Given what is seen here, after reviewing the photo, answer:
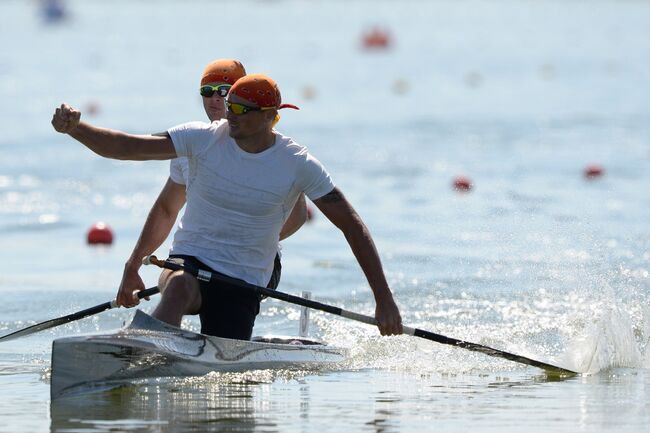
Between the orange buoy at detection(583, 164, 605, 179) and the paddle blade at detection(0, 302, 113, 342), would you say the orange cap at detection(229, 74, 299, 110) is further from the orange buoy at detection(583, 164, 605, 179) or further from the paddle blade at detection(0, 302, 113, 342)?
the orange buoy at detection(583, 164, 605, 179)

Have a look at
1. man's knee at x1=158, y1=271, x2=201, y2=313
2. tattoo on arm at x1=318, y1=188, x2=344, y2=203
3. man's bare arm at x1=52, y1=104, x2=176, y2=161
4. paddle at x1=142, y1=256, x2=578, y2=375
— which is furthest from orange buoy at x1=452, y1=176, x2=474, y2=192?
man's bare arm at x1=52, y1=104, x2=176, y2=161

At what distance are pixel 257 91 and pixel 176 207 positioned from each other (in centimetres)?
108

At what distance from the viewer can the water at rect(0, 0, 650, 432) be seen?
7.20 metres

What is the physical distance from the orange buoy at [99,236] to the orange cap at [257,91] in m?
6.79

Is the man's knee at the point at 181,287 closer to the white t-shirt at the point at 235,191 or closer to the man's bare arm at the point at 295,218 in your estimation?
the white t-shirt at the point at 235,191

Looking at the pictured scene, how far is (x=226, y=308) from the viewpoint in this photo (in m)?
7.45

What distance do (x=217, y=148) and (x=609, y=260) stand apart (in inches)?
242

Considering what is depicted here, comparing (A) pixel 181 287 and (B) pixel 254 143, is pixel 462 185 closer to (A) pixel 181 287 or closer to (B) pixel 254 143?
(B) pixel 254 143

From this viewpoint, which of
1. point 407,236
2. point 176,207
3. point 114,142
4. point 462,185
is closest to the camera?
point 114,142

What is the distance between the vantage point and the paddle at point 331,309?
7.09 meters

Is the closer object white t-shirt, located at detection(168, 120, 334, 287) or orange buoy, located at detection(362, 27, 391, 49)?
white t-shirt, located at detection(168, 120, 334, 287)

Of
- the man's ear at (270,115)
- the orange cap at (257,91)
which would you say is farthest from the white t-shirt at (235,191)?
the orange cap at (257,91)

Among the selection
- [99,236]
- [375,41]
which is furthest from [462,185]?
[375,41]

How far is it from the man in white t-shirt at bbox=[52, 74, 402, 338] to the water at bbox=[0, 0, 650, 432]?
628 millimetres
